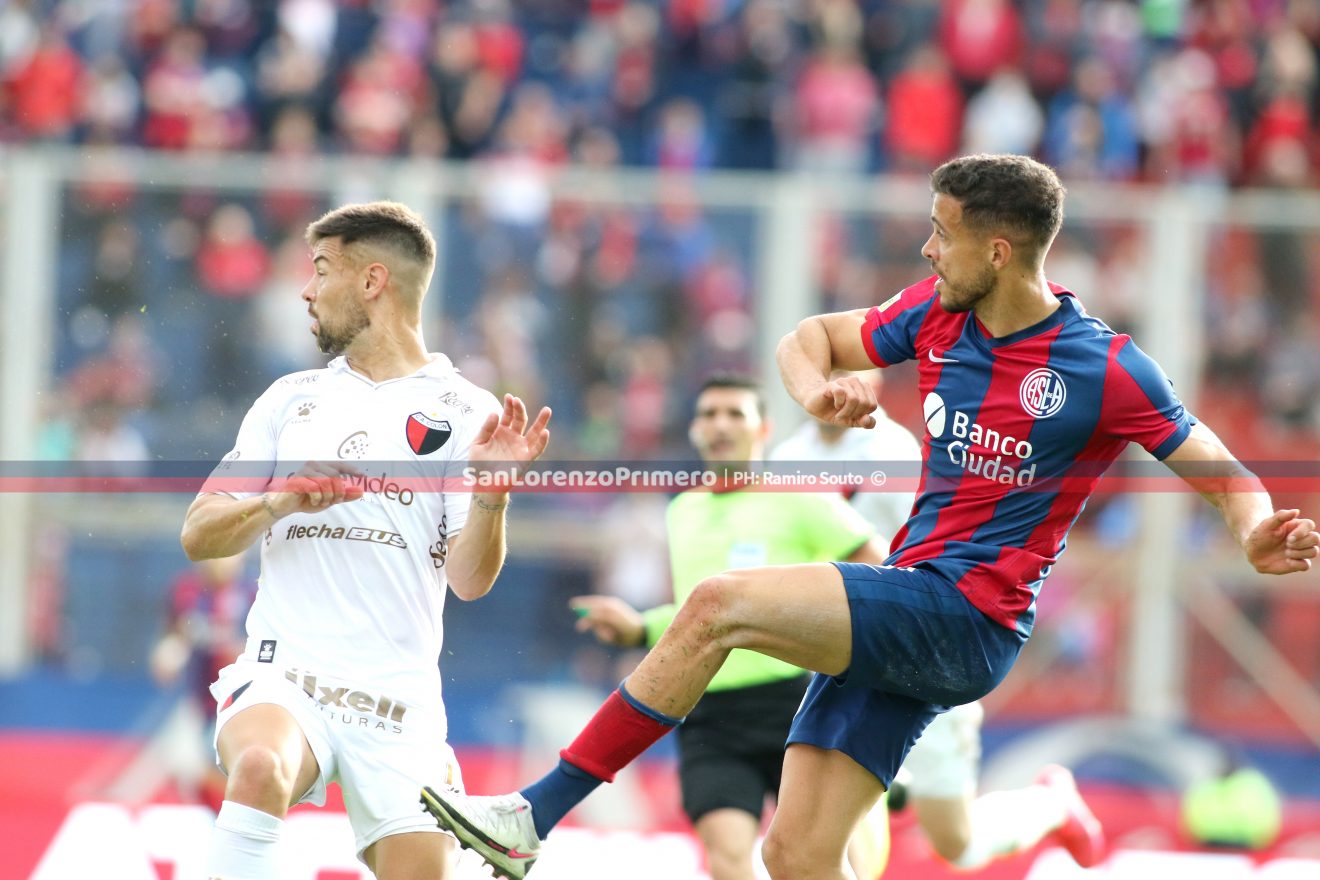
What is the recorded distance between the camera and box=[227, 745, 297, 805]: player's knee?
4.89 meters

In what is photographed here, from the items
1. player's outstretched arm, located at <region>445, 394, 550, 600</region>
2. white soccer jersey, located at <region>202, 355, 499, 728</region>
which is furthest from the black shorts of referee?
player's outstretched arm, located at <region>445, 394, 550, 600</region>

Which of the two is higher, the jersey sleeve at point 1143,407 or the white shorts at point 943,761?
the jersey sleeve at point 1143,407

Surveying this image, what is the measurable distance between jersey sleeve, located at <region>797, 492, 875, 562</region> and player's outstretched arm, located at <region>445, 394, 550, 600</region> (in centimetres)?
214

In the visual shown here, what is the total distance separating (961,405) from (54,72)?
1076 centimetres

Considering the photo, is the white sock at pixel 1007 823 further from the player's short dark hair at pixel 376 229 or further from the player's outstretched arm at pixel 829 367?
the player's short dark hair at pixel 376 229

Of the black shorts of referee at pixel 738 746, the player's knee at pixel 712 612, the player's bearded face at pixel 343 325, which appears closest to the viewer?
the player's knee at pixel 712 612

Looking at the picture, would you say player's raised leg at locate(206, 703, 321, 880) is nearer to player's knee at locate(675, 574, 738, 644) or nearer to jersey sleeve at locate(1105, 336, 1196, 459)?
player's knee at locate(675, 574, 738, 644)

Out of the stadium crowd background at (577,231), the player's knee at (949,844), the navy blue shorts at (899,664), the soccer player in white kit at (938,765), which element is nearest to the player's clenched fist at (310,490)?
the navy blue shorts at (899,664)

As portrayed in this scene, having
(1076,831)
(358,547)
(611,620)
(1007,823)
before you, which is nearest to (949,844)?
(1007,823)

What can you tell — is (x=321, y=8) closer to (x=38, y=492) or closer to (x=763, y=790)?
(x=38, y=492)

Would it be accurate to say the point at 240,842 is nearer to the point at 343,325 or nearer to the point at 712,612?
the point at 712,612

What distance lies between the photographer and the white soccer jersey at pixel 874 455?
752 cm

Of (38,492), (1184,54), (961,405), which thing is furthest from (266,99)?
(961,405)

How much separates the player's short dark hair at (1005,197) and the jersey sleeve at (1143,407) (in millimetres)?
449
